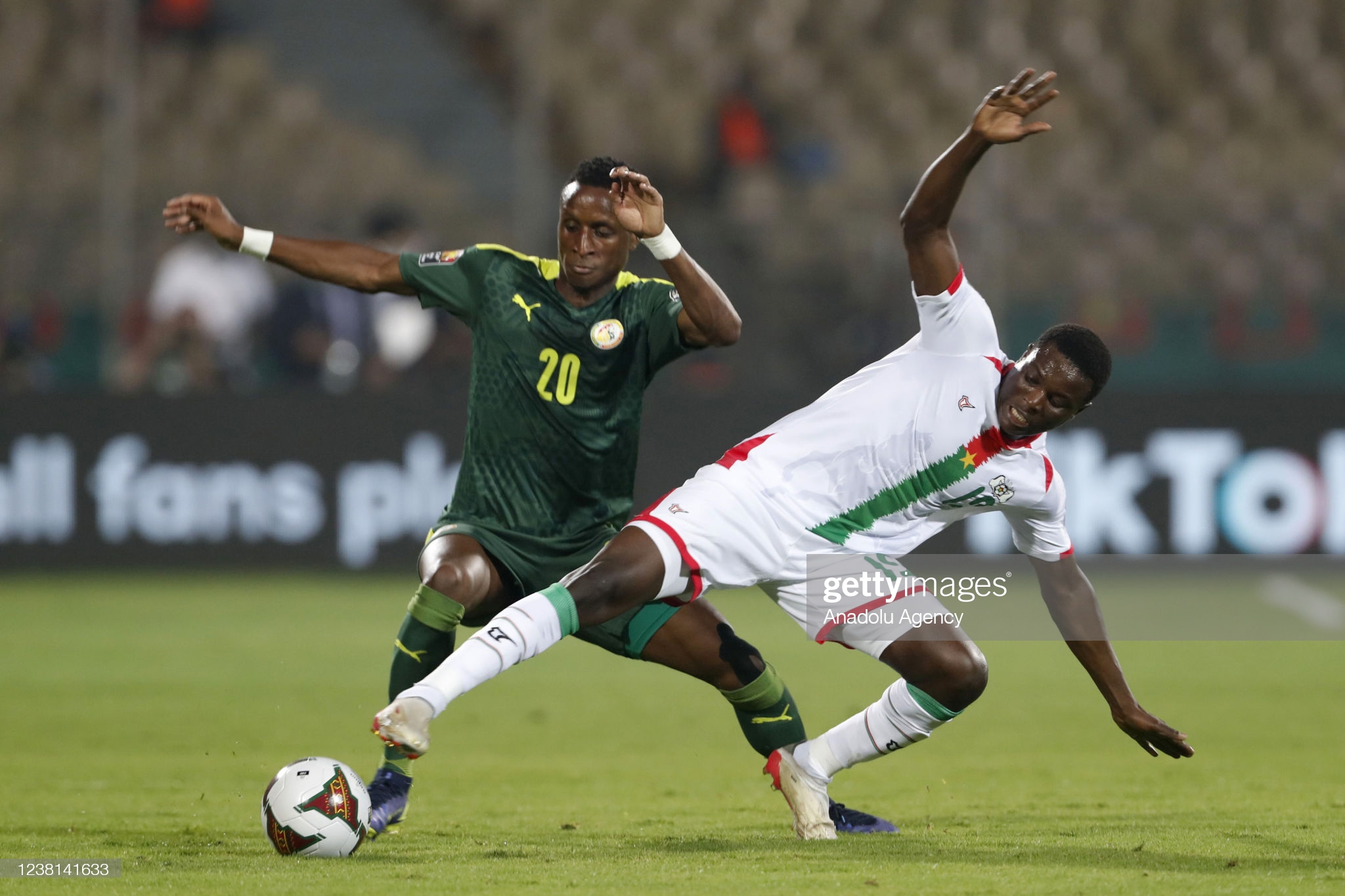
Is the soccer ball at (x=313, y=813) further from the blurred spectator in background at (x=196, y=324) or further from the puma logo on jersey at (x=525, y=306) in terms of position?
the blurred spectator in background at (x=196, y=324)

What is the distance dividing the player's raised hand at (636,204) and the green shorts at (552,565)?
3.55 feet

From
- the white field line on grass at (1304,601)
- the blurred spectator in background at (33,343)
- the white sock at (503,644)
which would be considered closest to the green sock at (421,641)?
the white sock at (503,644)

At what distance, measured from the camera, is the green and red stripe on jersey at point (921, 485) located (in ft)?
17.1

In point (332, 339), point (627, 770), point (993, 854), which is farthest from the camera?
point (332, 339)

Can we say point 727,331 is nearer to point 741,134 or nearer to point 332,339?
point 332,339

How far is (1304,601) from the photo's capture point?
12.1 meters

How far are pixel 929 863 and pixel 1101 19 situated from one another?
42.8 ft

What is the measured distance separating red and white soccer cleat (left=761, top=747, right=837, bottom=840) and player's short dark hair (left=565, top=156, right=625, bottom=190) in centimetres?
193

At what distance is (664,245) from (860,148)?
1112 cm

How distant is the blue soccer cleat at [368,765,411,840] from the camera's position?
5.23m

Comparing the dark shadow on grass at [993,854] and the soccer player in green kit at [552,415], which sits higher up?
the soccer player in green kit at [552,415]

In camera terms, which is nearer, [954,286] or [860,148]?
[954,286]

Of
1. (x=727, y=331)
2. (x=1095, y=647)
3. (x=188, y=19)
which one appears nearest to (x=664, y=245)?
(x=727, y=331)

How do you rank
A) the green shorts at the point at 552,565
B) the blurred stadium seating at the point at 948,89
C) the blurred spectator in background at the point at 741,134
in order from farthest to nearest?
the blurred spectator in background at the point at 741,134 → the blurred stadium seating at the point at 948,89 → the green shorts at the point at 552,565
